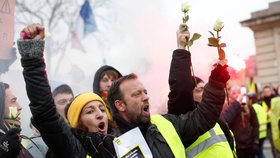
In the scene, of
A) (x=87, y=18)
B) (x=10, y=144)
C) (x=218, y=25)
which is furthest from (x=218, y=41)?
(x=87, y=18)

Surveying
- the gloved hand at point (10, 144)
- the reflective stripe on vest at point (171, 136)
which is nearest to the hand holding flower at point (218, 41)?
the reflective stripe on vest at point (171, 136)

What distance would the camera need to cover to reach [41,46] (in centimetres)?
239

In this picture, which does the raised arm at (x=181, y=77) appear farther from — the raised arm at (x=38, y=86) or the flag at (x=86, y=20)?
the flag at (x=86, y=20)

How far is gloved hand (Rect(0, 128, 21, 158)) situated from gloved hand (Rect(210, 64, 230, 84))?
125 cm

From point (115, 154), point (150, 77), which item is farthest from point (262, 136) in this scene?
point (115, 154)

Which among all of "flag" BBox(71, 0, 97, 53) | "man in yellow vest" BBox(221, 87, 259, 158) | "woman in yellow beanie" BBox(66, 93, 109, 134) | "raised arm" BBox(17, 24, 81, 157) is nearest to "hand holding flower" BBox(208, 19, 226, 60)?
"woman in yellow beanie" BBox(66, 93, 109, 134)

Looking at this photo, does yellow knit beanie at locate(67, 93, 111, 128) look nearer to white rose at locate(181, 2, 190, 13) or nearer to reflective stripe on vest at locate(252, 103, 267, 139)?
white rose at locate(181, 2, 190, 13)

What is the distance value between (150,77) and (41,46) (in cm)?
498

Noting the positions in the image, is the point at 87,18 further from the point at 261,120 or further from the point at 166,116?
the point at 166,116

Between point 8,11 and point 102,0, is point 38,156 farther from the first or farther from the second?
point 102,0

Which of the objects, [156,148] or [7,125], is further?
[7,125]

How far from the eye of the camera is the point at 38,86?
235cm

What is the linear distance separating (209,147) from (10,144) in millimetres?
1320

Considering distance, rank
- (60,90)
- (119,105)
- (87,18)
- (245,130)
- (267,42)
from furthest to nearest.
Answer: (267,42), (87,18), (245,130), (60,90), (119,105)
